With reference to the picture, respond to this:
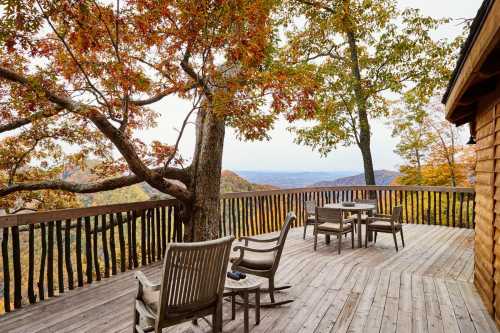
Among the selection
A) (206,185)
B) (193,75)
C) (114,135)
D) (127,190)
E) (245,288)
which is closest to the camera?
(245,288)

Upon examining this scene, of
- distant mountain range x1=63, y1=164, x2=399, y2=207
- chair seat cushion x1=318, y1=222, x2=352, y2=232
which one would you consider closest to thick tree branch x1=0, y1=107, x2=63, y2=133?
distant mountain range x1=63, y1=164, x2=399, y2=207

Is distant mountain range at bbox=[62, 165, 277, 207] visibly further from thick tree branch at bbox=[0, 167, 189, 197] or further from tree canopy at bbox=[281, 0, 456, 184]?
tree canopy at bbox=[281, 0, 456, 184]

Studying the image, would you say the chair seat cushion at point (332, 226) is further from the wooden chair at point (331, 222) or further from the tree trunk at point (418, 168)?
the tree trunk at point (418, 168)

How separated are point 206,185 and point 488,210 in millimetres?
3841

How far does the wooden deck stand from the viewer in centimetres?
301

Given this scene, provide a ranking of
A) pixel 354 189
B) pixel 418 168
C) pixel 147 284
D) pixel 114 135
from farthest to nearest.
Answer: pixel 418 168 < pixel 354 189 < pixel 114 135 < pixel 147 284

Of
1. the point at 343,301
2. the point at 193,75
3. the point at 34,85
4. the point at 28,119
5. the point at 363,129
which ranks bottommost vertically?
the point at 343,301

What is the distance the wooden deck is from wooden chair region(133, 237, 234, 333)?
0.66 meters

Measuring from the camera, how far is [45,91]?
3854mm

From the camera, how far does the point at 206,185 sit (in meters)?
5.47

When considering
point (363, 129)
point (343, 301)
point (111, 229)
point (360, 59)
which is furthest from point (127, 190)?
point (343, 301)

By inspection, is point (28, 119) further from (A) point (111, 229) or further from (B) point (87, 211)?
(A) point (111, 229)

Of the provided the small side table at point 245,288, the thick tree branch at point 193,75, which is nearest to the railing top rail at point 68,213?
the thick tree branch at point 193,75

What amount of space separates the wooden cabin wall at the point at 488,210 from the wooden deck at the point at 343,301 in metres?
0.22
